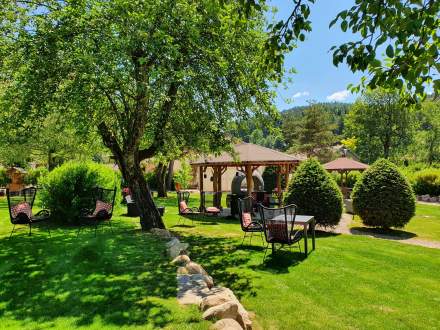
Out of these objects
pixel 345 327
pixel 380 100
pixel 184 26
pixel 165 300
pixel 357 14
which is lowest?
pixel 345 327

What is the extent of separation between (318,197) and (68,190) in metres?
8.44

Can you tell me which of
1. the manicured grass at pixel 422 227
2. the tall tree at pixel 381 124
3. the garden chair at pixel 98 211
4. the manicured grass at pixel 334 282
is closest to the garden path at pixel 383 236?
the manicured grass at pixel 422 227

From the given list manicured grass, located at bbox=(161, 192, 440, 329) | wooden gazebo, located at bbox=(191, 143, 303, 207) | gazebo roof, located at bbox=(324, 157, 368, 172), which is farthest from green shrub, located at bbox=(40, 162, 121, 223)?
gazebo roof, located at bbox=(324, 157, 368, 172)

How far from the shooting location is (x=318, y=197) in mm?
12516

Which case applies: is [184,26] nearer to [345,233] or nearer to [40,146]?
[345,233]

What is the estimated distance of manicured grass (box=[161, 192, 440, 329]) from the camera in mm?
5207

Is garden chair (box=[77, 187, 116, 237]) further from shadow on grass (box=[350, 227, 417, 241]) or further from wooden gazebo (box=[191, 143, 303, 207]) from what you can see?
shadow on grass (box=[350, 227, 417, 241])

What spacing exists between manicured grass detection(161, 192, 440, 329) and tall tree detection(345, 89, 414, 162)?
1574 inches

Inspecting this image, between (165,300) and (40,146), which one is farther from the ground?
(40,146)

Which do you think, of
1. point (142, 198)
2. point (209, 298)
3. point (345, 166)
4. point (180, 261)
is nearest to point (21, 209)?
point (142, 198)

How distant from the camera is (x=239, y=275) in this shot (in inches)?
284

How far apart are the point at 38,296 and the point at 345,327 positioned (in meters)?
4.42

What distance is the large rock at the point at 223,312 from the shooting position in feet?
14.6

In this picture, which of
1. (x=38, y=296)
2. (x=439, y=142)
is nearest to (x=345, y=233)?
(x=38, y=296)
